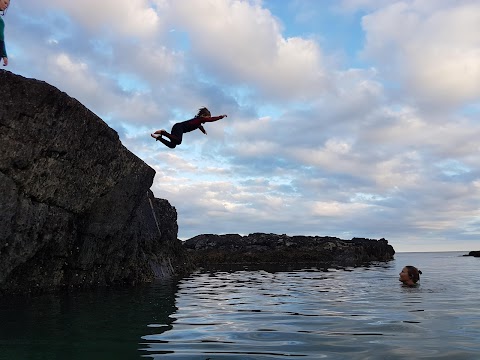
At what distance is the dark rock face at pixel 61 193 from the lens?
48.0 ft

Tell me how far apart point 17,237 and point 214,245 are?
43.6 m

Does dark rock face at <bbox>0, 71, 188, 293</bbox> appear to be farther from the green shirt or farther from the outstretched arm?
the outstretched arm

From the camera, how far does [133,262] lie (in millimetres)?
22297

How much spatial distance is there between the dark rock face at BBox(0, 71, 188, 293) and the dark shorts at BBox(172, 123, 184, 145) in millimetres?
3611

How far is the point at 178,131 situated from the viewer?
53.1 ft

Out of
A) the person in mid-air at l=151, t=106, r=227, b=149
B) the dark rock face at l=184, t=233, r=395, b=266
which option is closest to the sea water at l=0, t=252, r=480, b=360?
the person in mid-air at l=151, t=106, r=227, b=149

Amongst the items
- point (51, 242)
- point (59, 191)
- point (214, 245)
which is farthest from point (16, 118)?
point (214, 245)

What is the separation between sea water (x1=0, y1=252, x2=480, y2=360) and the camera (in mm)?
6871

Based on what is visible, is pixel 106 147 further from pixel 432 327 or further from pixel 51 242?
pixel 432 327

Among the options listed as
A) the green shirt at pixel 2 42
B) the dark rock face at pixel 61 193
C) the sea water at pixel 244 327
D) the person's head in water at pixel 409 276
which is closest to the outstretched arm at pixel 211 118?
the dark rock face at pixel 61 193

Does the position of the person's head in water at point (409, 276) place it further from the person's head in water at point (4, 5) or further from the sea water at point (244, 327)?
the person's head in water at point (4, 5)

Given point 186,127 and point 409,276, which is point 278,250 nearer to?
point 409,276

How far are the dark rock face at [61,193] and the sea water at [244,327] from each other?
7.23 ft

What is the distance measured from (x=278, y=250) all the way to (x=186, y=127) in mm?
37479
